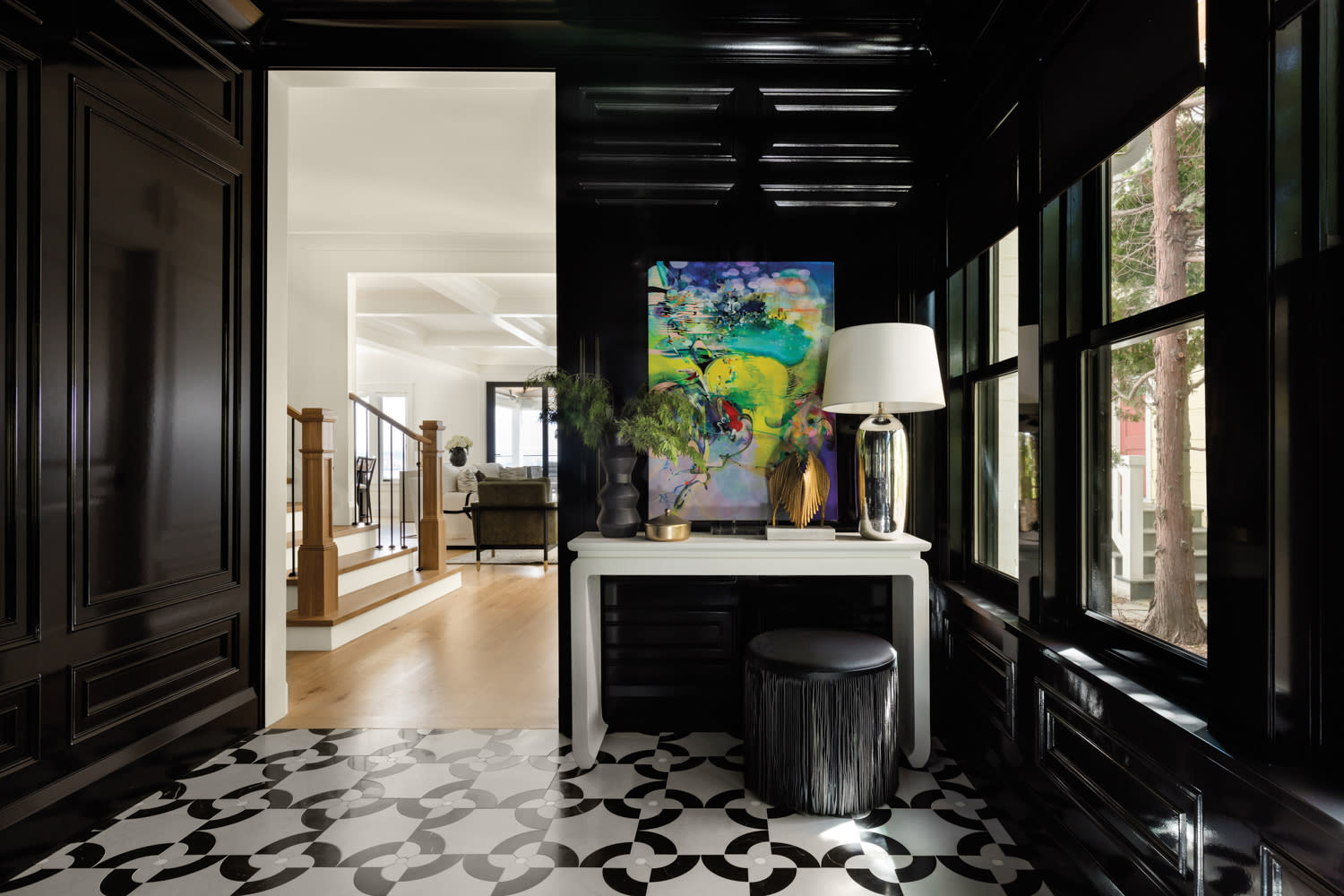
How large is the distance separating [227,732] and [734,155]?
302cm

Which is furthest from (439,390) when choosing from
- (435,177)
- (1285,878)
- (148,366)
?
(1285,878)

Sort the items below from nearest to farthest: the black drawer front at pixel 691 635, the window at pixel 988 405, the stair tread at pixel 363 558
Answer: the window at pixel 988 405, the black drawer front at pixel 691 635, the stair tread at pixel 363 558

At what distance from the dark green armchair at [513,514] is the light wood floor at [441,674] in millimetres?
1933

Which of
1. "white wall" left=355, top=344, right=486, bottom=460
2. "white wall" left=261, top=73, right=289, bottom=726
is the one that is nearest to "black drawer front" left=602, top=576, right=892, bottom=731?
"white wall" left=261, top=73, right=289, bottom=726

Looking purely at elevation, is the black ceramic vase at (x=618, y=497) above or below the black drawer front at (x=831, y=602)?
above

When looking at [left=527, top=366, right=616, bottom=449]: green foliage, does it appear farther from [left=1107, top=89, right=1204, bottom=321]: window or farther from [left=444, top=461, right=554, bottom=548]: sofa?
[left=444, top=461, right=554, bottom=548]: sofa

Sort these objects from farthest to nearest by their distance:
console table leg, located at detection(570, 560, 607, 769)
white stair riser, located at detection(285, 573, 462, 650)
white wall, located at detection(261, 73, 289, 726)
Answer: white stair riser, located at detection(285, 573, 462, 650), white wall, located at detection(261, 73, 289, 726), console table leg, located at detection(570, 560, 607, 769)

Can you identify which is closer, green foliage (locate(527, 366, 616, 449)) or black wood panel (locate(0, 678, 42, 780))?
black wood panel (locate(0, 678, 42, 780))

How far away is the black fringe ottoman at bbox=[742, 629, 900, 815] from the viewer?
2066 mm

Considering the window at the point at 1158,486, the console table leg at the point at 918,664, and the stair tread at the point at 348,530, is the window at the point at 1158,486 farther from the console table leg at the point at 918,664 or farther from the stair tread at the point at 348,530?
the stair tread at the point at 348,530

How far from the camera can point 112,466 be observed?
214 cm

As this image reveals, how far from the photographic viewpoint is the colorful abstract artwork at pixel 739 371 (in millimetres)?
2826

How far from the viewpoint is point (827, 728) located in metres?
2.07

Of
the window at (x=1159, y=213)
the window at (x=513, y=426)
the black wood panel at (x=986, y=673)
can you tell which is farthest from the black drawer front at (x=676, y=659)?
the window at (x=513, y=426)
